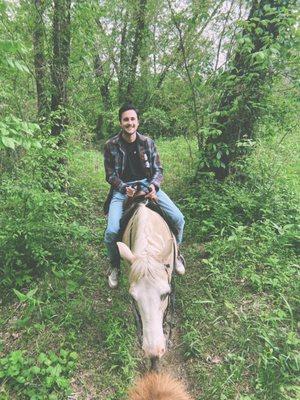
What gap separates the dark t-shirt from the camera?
15.5 feet

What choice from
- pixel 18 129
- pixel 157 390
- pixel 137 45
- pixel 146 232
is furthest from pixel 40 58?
pixel 137 45

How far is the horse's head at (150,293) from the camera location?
2660 millimetres

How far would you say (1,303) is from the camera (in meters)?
4.27

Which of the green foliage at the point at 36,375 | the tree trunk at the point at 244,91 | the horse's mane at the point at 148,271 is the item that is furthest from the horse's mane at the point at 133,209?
the tree trunk at the point at 244,91

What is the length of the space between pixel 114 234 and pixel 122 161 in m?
1.12

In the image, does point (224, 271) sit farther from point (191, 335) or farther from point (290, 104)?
point (290, 104)

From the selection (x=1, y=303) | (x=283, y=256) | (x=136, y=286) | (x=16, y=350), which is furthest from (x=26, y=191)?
(x=283, y=256)

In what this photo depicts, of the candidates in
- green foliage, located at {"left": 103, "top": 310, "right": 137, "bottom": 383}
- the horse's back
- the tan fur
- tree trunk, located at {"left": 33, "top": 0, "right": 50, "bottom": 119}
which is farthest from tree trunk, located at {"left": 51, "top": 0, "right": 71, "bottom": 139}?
the tan fur

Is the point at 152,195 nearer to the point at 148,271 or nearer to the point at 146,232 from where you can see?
the point at 146,232

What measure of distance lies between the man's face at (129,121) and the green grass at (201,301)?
4.56 feet

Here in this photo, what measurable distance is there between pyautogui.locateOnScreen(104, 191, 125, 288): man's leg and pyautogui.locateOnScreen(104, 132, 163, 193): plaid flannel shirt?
174 mm

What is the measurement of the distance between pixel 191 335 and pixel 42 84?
4997mm

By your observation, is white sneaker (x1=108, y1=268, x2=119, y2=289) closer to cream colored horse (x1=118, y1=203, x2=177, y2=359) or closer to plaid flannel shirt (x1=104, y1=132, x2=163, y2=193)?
cream colored horse (x1=118, y1=203, x2=177, y2=359)

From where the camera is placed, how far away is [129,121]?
441 cm
